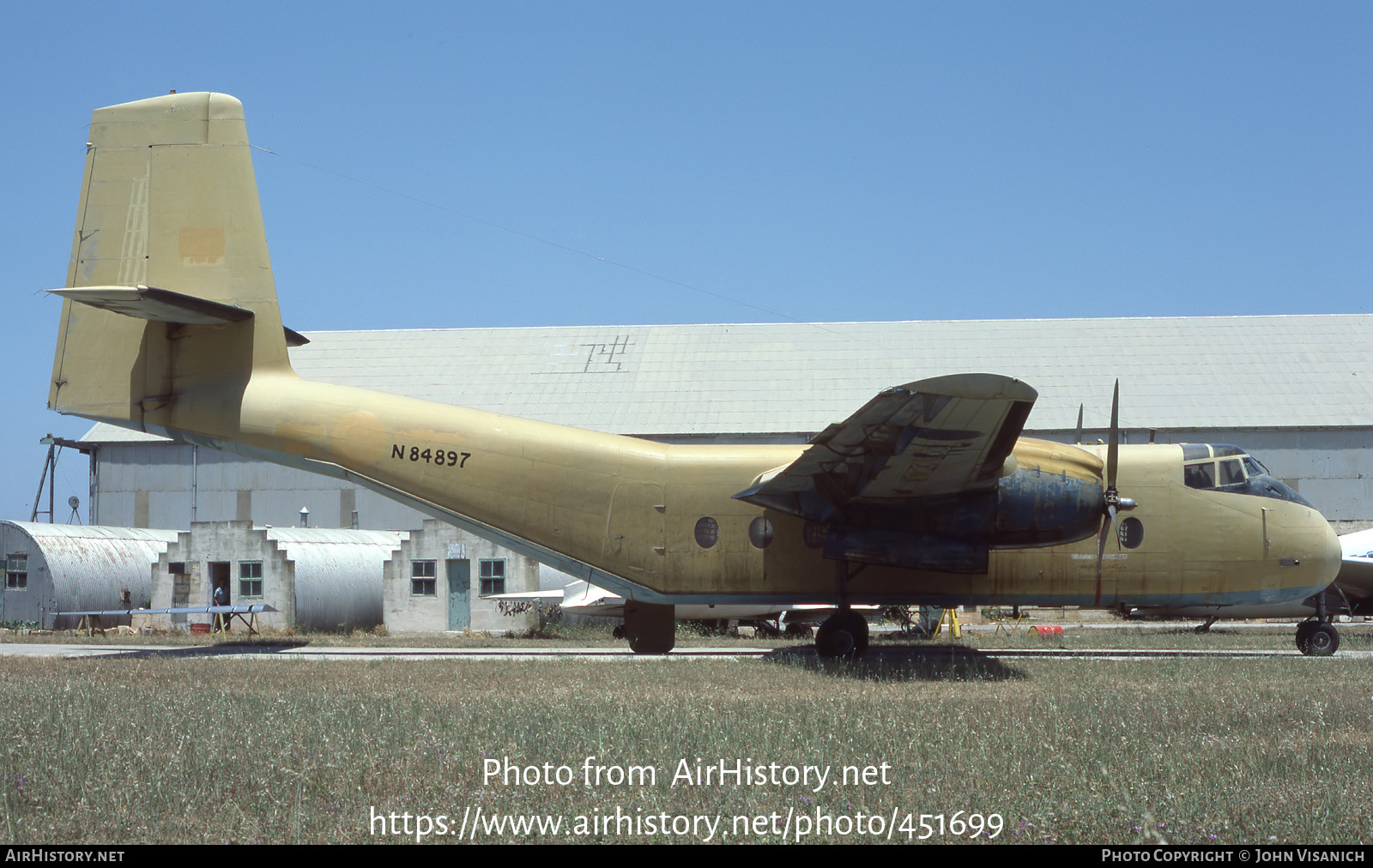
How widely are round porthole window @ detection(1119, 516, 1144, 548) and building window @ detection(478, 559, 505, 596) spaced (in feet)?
61.7

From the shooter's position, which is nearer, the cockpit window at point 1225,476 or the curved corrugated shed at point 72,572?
the cockpit window at point 1225,476

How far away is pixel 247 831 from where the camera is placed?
662 cm

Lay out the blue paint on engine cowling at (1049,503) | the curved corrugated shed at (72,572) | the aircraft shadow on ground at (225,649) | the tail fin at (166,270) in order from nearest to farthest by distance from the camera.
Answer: the blue paint on engine cowling at (1049,503) < the tail fin at (166,270) < the aircraft shadow on ground at (225,649) < the curved corrugated shed at (72,572)

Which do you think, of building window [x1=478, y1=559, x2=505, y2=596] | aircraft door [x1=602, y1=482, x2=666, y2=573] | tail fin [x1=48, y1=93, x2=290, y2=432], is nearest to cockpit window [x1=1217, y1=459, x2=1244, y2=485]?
aircraft door [x1=602, y1=482, x2=666, y2=573]

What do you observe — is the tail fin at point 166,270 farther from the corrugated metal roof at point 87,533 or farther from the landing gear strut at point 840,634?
the corrugated metal roof at point 87,533

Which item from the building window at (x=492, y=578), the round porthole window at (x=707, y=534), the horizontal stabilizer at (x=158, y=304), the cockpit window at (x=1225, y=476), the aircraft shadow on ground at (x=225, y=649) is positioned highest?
the horizontal stabilizer at (x=158, y=304)

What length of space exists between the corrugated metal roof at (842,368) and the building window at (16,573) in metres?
15.6

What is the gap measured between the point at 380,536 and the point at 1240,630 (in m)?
27.2

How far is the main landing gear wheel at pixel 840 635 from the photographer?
1802 cm

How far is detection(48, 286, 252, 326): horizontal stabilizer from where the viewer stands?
16172mm

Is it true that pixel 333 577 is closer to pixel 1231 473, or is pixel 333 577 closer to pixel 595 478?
pixel 595 478

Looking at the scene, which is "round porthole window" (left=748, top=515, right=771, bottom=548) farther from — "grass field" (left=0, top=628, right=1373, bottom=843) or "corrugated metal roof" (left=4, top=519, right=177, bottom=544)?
"corrugated metal roof" (left=4, top=519, right=177, bottom=544)

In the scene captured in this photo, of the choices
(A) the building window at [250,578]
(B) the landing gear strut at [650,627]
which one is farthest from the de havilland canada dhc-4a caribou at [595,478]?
(A) the building window at [250,578]
